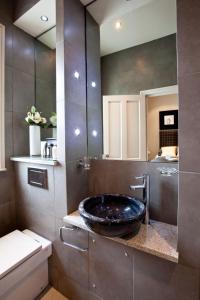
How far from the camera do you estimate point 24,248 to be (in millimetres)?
1334

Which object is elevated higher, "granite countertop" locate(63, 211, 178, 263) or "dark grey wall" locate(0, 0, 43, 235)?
"dark grey wall" locate(0, 0, 43, 235)

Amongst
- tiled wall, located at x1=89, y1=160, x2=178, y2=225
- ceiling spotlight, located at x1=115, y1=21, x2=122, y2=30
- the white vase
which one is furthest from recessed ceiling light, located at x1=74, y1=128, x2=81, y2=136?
ceiling spotlight, located at x1=115, y1=21, x2=122, y2=30

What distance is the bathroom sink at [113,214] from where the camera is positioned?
36.7 inches

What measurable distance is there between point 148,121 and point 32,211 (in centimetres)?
139

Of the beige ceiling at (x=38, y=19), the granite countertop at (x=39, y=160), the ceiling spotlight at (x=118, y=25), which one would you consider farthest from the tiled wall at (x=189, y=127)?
the beige ceiling at (x=38, y=19)

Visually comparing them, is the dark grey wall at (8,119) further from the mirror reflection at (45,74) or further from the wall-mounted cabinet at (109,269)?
the wall-mounted cabinet at (109,269)

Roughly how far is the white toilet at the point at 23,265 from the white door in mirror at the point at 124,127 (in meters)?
0.99

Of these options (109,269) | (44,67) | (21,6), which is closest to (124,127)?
(109,269)

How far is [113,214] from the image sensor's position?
1.23 m

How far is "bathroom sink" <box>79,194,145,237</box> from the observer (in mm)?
932

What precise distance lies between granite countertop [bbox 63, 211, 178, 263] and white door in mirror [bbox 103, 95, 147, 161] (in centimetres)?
51

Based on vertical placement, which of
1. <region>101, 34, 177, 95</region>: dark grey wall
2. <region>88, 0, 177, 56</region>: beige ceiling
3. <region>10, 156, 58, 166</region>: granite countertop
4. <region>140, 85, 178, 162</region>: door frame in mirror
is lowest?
<region>10, 156, 58, 166</region>: granite countertop

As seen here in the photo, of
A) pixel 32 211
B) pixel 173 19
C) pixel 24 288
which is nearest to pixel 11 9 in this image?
pixel 173 19

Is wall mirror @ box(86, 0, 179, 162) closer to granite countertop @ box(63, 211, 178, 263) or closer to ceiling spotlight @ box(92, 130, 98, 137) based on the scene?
ceiling spotlight @ box(92, 130, 98, 137)
